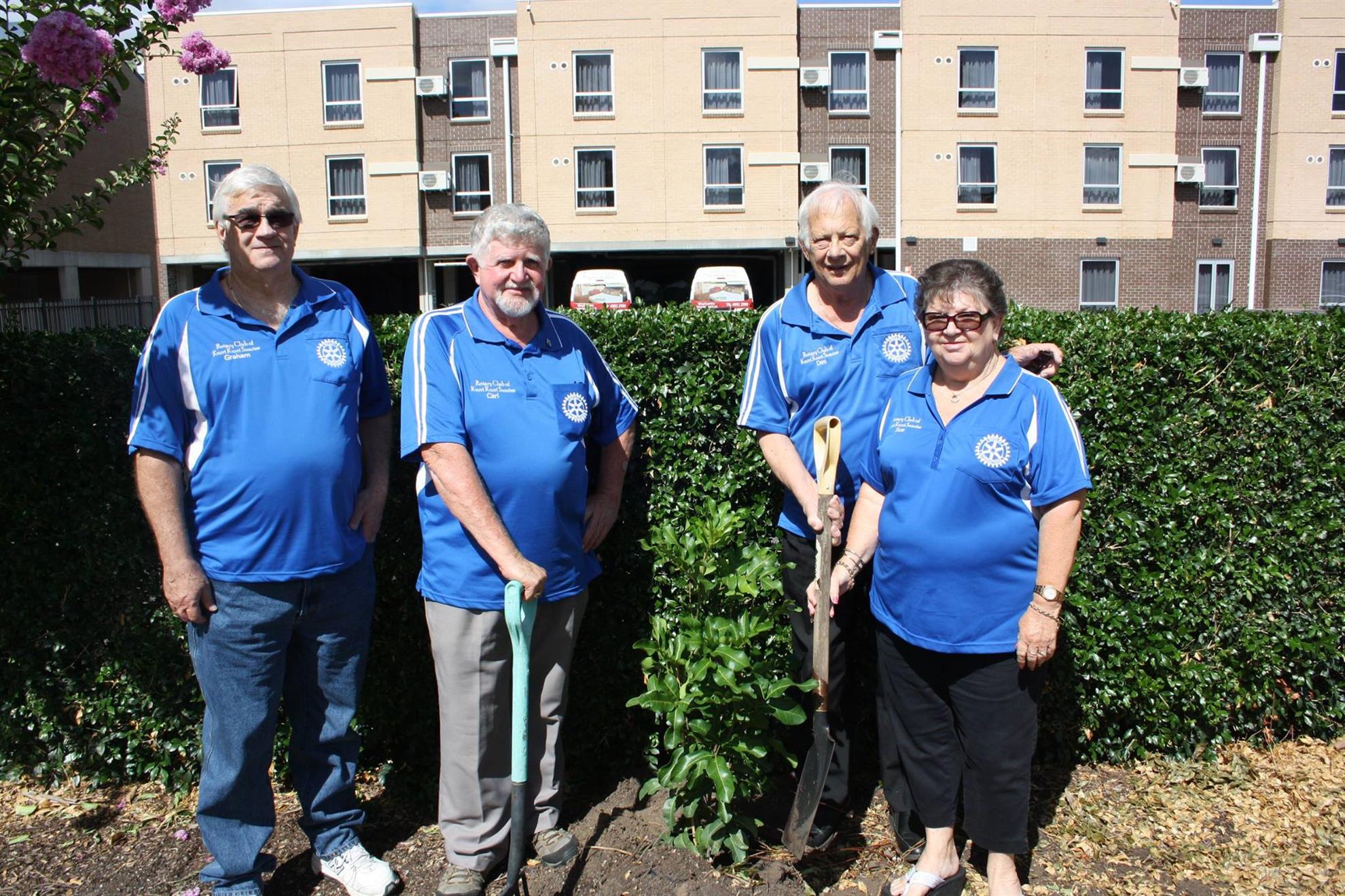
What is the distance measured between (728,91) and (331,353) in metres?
26.5

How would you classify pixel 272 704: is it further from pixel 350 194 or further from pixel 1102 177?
pixel 1102 177

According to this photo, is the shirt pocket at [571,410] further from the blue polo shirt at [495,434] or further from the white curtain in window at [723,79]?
the white curtain in window at [723,79]

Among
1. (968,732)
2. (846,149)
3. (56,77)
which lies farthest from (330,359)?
(846,149)

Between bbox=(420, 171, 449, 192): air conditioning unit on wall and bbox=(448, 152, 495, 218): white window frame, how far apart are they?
594 mm

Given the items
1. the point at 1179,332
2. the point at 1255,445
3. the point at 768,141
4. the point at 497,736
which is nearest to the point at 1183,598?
the point at 1255,445

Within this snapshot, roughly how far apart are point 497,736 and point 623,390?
1.22 metres

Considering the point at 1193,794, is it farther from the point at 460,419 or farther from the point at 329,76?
the point at 329,76

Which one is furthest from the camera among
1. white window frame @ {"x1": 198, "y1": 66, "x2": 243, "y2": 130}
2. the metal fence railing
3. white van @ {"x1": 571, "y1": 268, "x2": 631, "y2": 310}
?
white window frame @ {"x1": 198, "y1": 66, "x2": 243, "y2": 130}

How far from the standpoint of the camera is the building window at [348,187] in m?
28.2

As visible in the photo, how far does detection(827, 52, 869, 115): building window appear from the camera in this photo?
28.4m

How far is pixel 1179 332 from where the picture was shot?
371 centimetres

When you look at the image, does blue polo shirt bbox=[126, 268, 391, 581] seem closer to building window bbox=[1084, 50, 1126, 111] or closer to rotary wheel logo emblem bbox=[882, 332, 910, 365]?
rotary wheel logo emblem bbox=[882, 332, 910, 365]

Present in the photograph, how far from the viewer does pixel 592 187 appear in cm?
2794

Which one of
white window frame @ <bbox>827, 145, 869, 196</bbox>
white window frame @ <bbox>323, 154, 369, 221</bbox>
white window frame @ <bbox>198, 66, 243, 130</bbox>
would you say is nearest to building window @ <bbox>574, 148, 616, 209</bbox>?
white window frame @ <bbox>323, 154, 369, 221</bbox>
